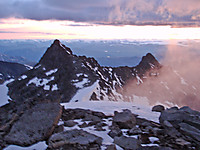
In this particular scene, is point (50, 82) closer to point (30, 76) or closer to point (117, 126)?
point (30, 76)

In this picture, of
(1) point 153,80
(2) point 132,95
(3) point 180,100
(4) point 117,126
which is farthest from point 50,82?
(3) point 180,100

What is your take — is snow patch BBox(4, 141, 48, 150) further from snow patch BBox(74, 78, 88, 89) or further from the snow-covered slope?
the snow-covered slope

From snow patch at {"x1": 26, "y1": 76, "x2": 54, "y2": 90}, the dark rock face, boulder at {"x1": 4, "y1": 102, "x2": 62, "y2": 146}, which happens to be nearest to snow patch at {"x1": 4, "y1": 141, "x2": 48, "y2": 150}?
boulder at {"x1": 4, "y1": 102, "x2": 62, "y2": 146}

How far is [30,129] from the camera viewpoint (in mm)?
10391

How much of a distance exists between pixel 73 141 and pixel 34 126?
3.11 meters

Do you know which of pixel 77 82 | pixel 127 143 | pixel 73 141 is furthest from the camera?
pixel 77 82

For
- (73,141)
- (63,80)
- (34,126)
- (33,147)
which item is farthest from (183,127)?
(63,80)

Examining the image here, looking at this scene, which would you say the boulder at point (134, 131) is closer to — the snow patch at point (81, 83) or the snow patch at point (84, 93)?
the snow patch at point (84, 93)

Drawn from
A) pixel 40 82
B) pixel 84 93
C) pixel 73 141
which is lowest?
pixel 40 82

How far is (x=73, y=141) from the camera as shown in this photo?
29.9 ft

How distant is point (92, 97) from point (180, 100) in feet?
493

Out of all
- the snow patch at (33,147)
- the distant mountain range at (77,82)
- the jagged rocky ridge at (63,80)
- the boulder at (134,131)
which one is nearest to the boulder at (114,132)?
the boulder at (134,131)

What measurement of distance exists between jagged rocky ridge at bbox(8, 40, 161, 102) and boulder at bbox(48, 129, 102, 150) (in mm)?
68267

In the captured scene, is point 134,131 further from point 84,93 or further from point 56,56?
point 56,56
